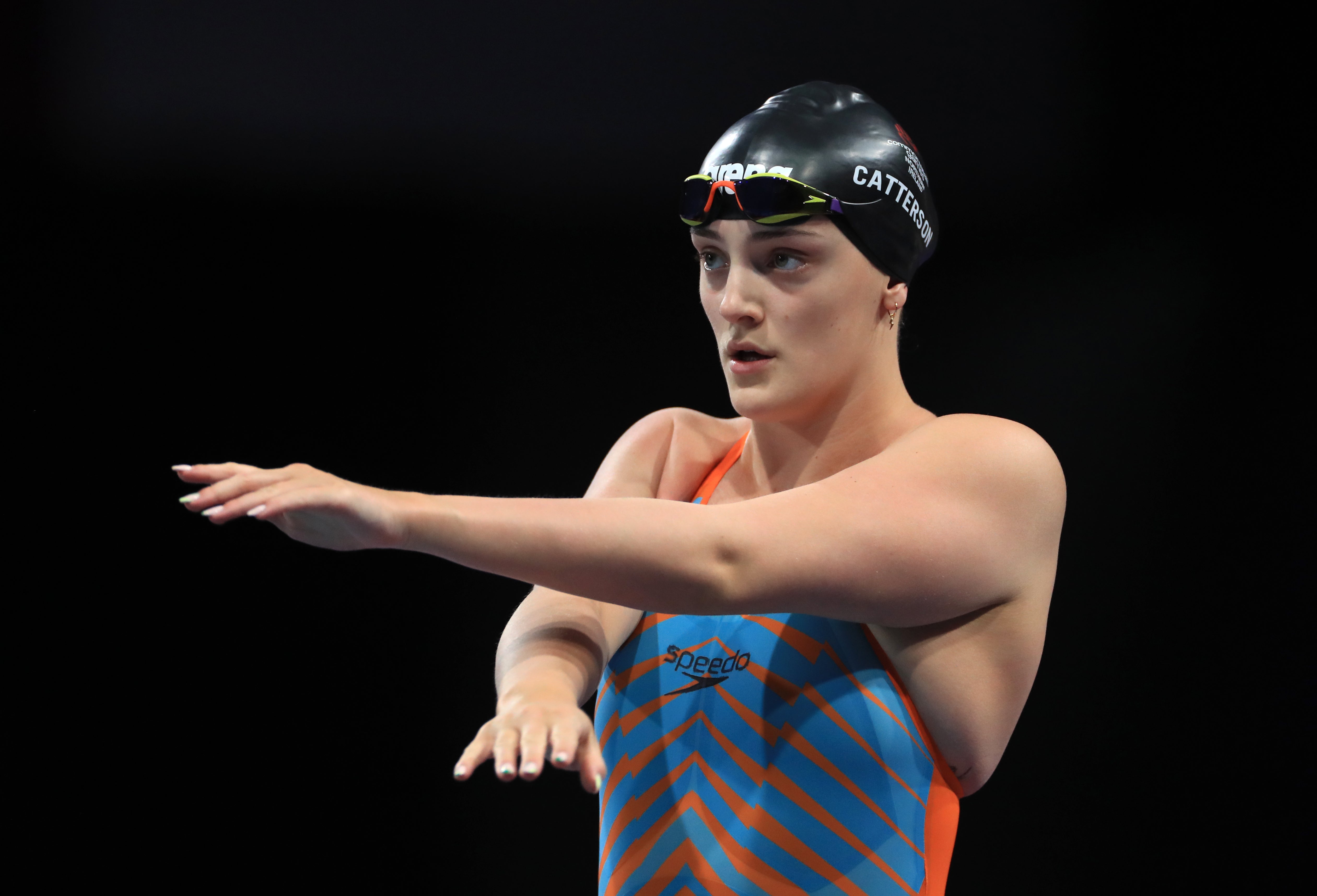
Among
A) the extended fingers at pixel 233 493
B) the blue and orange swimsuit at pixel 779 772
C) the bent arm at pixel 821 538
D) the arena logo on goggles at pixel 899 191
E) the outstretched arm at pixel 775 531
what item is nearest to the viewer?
the extended fingers at pixel 233 493

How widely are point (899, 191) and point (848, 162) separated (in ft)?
0.39

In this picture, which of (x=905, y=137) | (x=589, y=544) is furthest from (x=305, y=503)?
(x=905, y=137)

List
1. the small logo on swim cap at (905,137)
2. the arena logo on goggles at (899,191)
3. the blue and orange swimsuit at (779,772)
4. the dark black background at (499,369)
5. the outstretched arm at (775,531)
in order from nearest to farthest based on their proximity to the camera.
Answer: the outstretched arm at (775,531), the blue and orange swimsuit at (779,772), the arena logo on goggles at (899,191), the small logo on swim cap at (905,137), the dark black background at (499,369)

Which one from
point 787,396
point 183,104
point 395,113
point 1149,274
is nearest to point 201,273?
point 183,104

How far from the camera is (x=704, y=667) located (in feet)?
6.78

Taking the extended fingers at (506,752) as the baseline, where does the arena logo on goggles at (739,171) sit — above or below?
above

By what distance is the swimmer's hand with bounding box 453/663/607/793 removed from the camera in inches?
59.8

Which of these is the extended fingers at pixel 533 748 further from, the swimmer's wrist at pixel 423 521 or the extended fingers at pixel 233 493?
the extended fingers at pixel 233 493

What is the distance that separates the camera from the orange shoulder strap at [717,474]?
2285 mm

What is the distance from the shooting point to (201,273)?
3.58 meters

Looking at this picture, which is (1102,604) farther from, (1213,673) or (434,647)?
(434,647)

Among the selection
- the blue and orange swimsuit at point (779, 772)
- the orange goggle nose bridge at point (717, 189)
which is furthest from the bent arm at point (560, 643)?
the orange goggle nose bridge at point (717, 189)

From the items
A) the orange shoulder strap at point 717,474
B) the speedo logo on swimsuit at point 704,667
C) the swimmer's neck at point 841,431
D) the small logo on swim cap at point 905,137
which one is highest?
the small logo on swim cap at point 905,137

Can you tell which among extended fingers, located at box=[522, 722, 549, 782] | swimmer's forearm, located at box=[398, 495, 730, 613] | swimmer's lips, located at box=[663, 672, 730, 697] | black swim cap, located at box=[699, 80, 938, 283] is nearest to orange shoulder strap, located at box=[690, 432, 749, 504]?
swimmer's lips, located at box=[663, 672, 730, 697]
